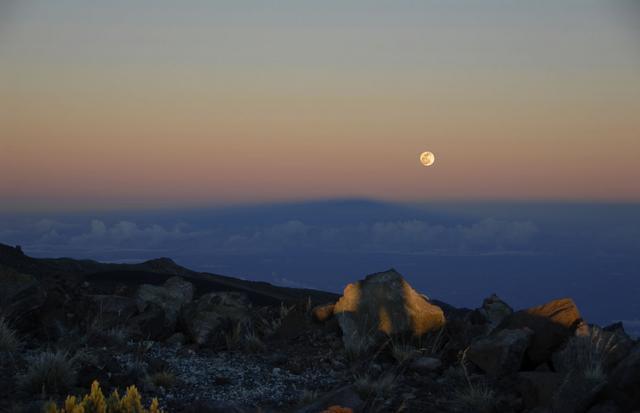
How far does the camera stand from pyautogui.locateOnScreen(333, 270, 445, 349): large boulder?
43.1 ft

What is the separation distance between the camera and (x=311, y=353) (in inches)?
535

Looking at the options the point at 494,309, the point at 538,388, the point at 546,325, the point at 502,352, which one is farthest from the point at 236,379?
the point at 494,309

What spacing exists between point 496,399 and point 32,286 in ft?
27.3

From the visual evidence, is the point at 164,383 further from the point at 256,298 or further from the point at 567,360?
the point at 256,298

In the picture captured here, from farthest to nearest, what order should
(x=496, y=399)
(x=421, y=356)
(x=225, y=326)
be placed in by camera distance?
(x=225, y=326) < (x=421, y=356) < (x=496, y=399)

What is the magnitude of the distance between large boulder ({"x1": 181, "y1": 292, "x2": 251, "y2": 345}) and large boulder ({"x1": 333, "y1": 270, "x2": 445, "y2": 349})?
212 cm

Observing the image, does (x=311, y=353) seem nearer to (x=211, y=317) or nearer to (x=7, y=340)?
(x=211, y=317)

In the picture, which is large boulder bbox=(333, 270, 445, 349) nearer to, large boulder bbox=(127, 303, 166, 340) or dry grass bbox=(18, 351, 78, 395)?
large boulder bbox=(127, 303, 166, 340)

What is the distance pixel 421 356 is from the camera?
494 inches

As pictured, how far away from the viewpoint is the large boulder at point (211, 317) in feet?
45.9

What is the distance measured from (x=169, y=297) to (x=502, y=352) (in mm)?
7707

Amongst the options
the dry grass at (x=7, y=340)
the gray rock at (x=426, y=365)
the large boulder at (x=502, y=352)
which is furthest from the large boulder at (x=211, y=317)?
the large boulder at (x=502, y=352)

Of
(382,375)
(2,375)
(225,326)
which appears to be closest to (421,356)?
(382,375)

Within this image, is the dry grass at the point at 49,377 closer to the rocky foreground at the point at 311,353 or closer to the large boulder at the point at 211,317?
the rocky foreground at the point at 311,353
